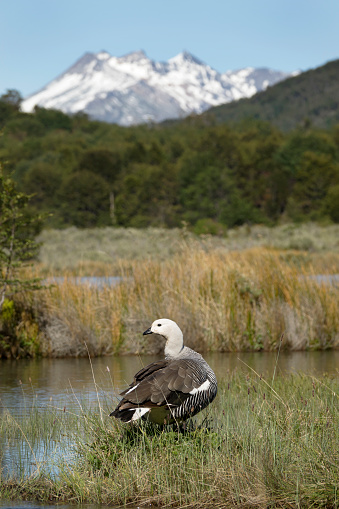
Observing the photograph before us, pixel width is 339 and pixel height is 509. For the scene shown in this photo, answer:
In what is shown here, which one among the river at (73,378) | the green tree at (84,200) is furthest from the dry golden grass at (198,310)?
the green tree at (84,200)

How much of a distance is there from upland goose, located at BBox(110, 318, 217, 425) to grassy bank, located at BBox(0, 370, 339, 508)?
18 cm

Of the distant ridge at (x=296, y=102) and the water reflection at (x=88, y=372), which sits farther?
the distant ridge at (x=296, y=102)

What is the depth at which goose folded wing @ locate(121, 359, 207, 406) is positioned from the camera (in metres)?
5.54

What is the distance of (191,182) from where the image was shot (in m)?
75.8

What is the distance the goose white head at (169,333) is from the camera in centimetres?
623

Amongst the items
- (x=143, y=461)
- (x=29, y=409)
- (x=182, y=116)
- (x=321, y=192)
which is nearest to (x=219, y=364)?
(x=29, y=409)

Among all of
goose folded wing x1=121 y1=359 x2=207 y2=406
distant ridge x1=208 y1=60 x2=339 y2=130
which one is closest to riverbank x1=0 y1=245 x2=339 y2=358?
goose folded wing x1=121 y1=359 x2=207 y2=406

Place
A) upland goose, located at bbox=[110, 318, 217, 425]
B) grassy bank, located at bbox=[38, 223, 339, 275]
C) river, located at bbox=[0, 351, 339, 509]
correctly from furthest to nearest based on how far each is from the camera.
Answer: grassy bank, located at bbox=[38, 223, 339, 275]
river, located at bbox=[0, 351, 339, 509]
upland goose, located at bbox=[110, 318, 217, 425]

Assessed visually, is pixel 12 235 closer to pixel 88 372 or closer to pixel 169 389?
pixel 88 372

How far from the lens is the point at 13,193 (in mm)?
13031

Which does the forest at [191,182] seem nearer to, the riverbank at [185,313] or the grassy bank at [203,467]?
the riverbank at [185,313]

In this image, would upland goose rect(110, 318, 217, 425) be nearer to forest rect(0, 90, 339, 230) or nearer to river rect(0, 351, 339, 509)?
river rect(0, 351, 339, 509)

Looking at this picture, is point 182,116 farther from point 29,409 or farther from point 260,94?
point 29,409

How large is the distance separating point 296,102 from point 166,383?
164 metres
